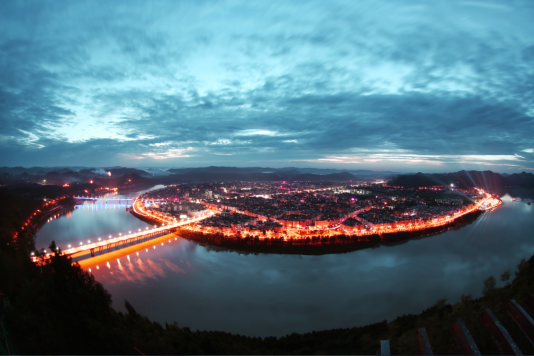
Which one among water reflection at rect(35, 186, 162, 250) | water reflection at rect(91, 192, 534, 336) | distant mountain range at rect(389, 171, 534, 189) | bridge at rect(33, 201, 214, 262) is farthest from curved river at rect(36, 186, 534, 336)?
distant mountain range at rect(389, 171, 534, 189)

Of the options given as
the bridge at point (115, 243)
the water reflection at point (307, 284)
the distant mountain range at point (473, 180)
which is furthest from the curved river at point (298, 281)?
the distant mountain range at point (473, 180)

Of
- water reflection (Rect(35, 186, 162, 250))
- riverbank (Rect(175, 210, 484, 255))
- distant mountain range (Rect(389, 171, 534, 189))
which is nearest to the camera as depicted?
riverbank (Rect(175, 210, 484, 255))

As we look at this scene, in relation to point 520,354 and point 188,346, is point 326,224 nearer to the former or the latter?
point 188,346

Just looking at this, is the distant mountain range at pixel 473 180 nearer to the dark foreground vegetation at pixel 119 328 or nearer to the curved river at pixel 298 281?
the curved river at pixel 298 281

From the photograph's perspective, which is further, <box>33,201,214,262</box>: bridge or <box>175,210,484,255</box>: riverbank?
<box>175,210,484,255</box>: riverbank

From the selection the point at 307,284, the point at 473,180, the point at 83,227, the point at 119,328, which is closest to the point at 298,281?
the point at 307,284

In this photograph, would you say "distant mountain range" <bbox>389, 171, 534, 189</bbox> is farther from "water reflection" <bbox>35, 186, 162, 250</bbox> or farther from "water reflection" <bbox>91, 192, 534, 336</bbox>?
"water reflection" <bbox>35, 186, 162, 250</bbox>

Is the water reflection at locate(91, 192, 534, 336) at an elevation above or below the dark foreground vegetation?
below

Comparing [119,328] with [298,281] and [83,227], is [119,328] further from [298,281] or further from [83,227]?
[83,227]
